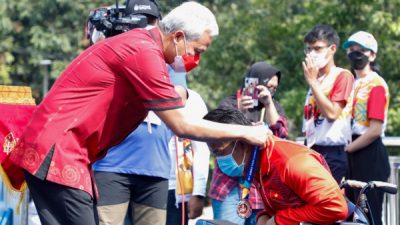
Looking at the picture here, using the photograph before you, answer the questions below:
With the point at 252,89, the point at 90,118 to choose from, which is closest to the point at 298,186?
the point at 90,118

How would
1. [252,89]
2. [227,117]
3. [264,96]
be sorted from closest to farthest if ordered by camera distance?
[227,117]
[264,96]
[252,89]

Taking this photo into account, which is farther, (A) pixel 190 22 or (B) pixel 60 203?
(A) pixel 190 22

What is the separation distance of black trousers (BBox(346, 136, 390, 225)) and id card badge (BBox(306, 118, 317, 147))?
11.6 inches

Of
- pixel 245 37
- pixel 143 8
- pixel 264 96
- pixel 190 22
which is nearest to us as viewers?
pixel 190 22

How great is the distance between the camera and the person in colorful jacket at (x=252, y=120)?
6648 mm

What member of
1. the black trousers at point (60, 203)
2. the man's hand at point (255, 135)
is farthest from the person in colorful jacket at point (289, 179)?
the black trousers at point (60, 203)

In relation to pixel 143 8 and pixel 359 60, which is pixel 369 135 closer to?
pixel 359 60

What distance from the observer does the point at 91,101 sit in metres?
4.48

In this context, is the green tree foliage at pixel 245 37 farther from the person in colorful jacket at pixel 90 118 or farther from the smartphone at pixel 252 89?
the person in colorful jacket at pixel 90 118

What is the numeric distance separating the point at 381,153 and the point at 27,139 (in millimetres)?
3564

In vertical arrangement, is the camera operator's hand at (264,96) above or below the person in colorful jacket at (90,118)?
below

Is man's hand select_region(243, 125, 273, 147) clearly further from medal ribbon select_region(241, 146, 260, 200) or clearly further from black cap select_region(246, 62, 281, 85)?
black cap select_region(246, 62, 281, 85)

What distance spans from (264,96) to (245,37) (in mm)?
12660

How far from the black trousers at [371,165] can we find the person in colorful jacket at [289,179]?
2151 mm
